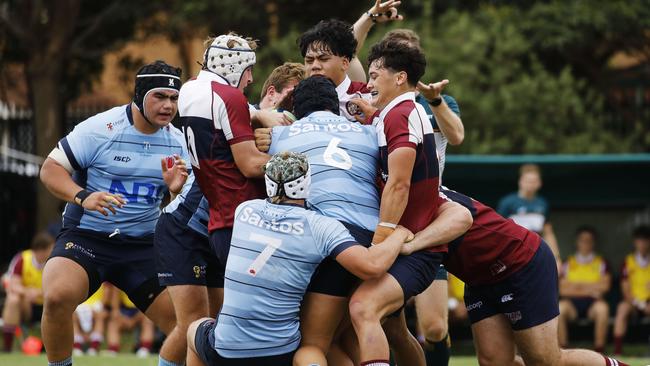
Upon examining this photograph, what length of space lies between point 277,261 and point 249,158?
2.34 feet

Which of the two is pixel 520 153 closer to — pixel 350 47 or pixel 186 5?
pixel 186 5

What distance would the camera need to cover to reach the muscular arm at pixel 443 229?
6.68 meters

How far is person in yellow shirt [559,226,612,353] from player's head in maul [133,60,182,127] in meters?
7.25

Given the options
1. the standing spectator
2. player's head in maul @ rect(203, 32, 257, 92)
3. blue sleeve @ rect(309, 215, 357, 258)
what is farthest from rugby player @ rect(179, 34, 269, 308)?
the standing spectator

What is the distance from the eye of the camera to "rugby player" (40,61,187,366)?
7957mm

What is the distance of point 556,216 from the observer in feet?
49.4

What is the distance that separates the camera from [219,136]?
686cm

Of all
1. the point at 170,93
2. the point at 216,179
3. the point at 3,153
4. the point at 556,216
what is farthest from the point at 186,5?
the point at 216,179

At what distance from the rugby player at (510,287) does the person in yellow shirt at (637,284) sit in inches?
269

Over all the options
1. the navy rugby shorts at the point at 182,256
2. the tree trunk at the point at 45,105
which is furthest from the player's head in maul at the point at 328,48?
the tree trunk at the point at 45,105

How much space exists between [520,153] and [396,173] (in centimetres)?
1073

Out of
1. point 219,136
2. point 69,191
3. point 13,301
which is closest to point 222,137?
point 219,136

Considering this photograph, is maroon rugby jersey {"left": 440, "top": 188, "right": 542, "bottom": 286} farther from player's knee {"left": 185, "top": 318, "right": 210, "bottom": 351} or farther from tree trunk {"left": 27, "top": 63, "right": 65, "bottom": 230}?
tree trunk {"left": 27, "top": 63, "right": 65, "bottom": 230}

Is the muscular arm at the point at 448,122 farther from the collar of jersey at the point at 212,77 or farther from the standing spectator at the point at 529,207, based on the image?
the standing spectator at the point at 529,207
